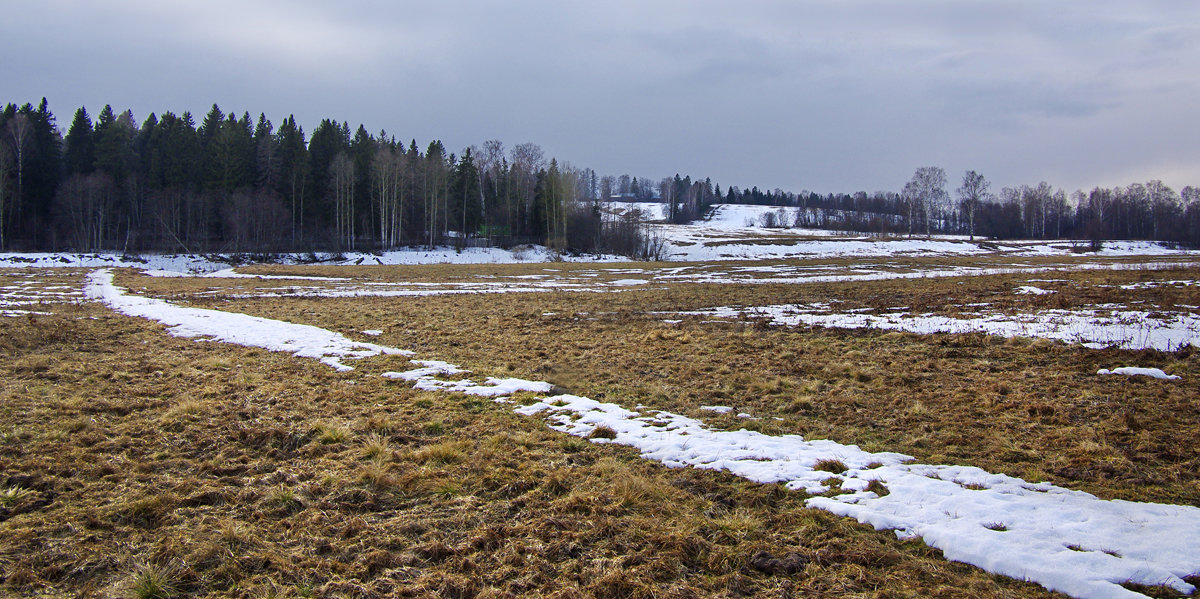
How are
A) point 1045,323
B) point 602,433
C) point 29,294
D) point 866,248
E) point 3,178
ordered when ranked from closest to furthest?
point 602,433, point 1045,323, point 29,294, point 3,178, point 866,248

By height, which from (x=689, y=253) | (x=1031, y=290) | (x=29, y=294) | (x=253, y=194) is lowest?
(x=29, y=294)

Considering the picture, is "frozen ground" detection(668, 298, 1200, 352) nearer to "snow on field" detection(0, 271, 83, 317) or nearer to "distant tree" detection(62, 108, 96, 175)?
"snow on field" detection(0, 271, 83, 317)

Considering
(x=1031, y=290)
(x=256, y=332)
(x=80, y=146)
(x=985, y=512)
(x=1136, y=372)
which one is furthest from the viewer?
(x=80, y=146)

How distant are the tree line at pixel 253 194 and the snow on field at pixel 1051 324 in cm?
5737

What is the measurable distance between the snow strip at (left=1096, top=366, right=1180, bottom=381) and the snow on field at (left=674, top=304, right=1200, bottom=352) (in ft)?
5.24

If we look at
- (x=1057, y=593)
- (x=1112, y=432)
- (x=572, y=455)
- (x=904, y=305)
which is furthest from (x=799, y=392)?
(x=904, y=305)

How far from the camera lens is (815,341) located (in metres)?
13.4

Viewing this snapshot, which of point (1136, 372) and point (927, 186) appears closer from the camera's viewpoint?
point (1136, 372)

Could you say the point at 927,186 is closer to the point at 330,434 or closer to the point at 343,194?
the point at 343,194

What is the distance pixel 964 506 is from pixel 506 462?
14.0 ft

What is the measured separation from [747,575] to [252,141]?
90831mm

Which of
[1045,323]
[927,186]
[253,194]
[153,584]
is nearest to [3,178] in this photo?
[253,194]

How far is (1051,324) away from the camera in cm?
1349

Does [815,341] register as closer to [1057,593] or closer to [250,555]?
[1057,593]
